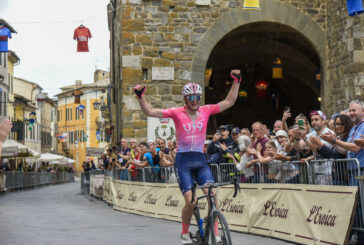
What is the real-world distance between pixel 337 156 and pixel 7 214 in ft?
34.3

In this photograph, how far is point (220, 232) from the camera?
23.6 feet

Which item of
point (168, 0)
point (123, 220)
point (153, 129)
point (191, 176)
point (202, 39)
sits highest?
point (168, 0)

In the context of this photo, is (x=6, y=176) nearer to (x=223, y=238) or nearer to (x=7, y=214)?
(x=7, y=214)

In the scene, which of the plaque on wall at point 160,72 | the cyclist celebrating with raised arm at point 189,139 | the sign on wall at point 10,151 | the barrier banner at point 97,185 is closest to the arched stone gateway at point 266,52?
the plaque on wall at point 160,72

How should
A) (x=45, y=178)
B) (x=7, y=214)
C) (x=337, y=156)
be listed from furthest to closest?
(x=45, y=178), (x=7, y=214), (x=337, y=156)

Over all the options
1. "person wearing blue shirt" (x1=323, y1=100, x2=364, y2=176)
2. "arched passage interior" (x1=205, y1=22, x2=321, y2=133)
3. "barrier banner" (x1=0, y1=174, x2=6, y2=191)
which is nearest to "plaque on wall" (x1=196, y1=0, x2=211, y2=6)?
"arched passage interior" (x1=205, y1=22, x2=321, y2=133)

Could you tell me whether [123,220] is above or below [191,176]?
below

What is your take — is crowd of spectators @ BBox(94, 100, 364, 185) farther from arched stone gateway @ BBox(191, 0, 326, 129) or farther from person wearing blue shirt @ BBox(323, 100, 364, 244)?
arched stone gateway @ BBox(191, 0, 326, 129)

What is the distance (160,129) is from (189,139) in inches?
499

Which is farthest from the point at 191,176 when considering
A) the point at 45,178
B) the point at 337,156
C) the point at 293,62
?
the point at 45,178

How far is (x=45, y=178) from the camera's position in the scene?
49.0 metres

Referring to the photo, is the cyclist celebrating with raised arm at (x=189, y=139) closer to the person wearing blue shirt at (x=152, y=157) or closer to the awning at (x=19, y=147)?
the person wearing blue shirt at (x=152, y=157)

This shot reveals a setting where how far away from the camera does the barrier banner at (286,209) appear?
8.48 metres

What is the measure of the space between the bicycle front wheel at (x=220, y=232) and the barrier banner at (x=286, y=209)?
6.56 feet
